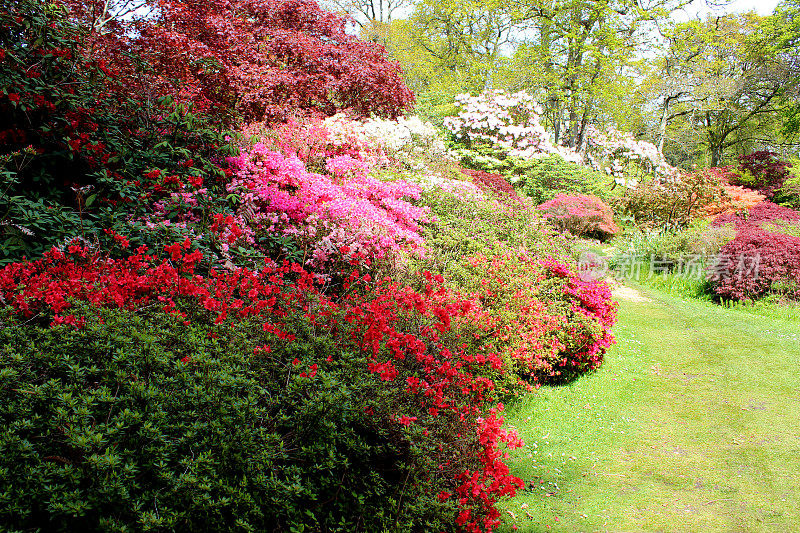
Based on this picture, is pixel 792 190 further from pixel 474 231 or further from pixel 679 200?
pixel 474 231

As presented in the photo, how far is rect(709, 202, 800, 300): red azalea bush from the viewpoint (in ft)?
23.2

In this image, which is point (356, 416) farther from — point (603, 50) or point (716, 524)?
point (603, 50)

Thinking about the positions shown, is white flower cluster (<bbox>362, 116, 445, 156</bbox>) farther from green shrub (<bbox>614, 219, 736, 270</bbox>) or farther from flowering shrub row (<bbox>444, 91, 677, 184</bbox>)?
green shrub (<bbox>614, 219, 736, 270</bbox>)

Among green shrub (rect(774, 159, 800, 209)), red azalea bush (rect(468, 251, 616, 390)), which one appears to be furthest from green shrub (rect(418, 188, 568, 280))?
green shrub (rect(774, 159, 800, 209))

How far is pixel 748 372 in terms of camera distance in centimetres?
509

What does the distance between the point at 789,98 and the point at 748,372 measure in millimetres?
17708

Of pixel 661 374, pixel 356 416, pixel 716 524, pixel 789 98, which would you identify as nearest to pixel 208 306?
pixel 356 416

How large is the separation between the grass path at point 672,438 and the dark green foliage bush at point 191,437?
1.30 m

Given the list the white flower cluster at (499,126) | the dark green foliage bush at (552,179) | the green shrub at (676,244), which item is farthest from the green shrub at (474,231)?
the white flower cluster at (499,126)

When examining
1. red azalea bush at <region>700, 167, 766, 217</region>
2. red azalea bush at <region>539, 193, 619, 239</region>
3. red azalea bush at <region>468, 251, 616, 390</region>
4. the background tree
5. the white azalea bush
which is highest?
the background tree

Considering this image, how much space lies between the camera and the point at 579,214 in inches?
419

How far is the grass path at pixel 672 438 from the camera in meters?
3.02

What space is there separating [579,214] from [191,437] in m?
10.3

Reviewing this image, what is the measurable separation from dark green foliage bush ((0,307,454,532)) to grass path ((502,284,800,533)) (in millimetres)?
1297
